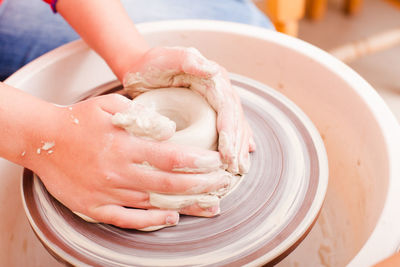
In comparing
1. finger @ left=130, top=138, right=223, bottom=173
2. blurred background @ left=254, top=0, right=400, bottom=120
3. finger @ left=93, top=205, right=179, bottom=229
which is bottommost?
finger @ left=93, top=205, right=179, bottom=229

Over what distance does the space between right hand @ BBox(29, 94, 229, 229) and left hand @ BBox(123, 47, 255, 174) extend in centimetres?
7

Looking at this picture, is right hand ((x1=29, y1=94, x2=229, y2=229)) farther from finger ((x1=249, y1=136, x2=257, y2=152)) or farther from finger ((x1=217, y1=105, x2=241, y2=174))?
finger ((x1=249, y1=136, x2=257, y2=152))

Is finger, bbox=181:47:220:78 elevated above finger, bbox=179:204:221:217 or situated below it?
above

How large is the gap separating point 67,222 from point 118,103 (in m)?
0.26

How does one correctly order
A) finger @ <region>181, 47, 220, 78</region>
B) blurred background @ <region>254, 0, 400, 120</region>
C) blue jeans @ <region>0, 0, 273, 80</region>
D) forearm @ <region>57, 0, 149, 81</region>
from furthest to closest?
blurred background @ <region>254, 0, 400, 120</region>, blue jeans @ <region>0, 0, 273, 80</region>, forearm @ <region>57, 0, 149, 81</region>, finger @ <region>181, 47, 220, 78</region>

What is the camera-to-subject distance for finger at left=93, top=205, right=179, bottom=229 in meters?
0.77

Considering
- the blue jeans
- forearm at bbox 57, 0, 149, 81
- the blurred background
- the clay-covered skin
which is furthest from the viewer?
the blurred background

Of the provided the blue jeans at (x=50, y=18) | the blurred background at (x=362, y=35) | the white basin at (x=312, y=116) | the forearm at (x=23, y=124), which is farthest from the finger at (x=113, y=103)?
the blurred background at (x=362, y=35)

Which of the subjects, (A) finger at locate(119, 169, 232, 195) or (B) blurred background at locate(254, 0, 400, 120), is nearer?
(A) finger at locate(119, 169, 232, 195)

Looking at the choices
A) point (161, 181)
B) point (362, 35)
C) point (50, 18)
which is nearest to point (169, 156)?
point (161, 181)

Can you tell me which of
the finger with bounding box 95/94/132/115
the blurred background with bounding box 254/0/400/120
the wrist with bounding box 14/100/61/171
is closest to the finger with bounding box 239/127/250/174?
the finger with bounding box 95/94/132/115

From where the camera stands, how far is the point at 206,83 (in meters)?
0.88

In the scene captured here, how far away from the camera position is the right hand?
2.43ft

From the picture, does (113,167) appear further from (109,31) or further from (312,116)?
(312,116)
